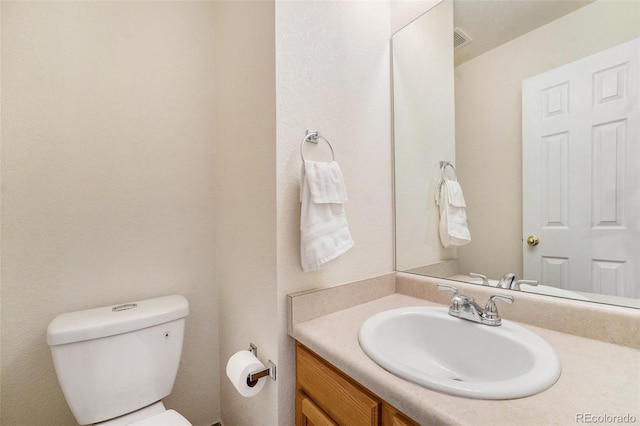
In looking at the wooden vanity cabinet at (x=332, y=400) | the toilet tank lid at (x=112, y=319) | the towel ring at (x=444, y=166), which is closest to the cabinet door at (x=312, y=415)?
the wooden vanity cabinet at (x=332, y=400)

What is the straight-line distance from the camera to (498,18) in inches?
38.5

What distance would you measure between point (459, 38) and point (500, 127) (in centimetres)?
42

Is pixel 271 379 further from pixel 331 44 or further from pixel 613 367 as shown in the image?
pixel 331 44

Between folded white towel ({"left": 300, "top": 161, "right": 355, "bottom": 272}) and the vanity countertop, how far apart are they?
0.81 ft

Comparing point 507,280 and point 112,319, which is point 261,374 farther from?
point 507,280

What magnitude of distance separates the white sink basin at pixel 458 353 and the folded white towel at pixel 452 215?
1.02ft

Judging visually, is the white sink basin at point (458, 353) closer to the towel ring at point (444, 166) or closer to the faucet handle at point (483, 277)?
the faucet handle at point (483, 277)

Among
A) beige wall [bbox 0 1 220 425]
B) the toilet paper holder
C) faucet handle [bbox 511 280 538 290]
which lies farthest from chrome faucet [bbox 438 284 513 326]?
beige wall [bbox 0 1 220 425]

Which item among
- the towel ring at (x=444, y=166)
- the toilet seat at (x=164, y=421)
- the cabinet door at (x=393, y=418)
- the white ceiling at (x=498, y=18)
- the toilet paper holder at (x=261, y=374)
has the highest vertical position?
the white ceiling at (x=498, y=18)

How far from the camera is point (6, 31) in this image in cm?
100

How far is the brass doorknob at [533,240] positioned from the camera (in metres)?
0.88

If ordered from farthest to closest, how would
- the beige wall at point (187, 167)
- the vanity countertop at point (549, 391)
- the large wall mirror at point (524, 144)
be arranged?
1. the beige wall at point (187, 167)
2. the large wall mirror at point (524, 144)
3. the vanity countertop at point (549, 391)

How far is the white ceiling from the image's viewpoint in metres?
0.85

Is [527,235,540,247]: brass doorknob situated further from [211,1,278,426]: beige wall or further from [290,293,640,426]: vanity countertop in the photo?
[211,1,278,426]: beige wall
